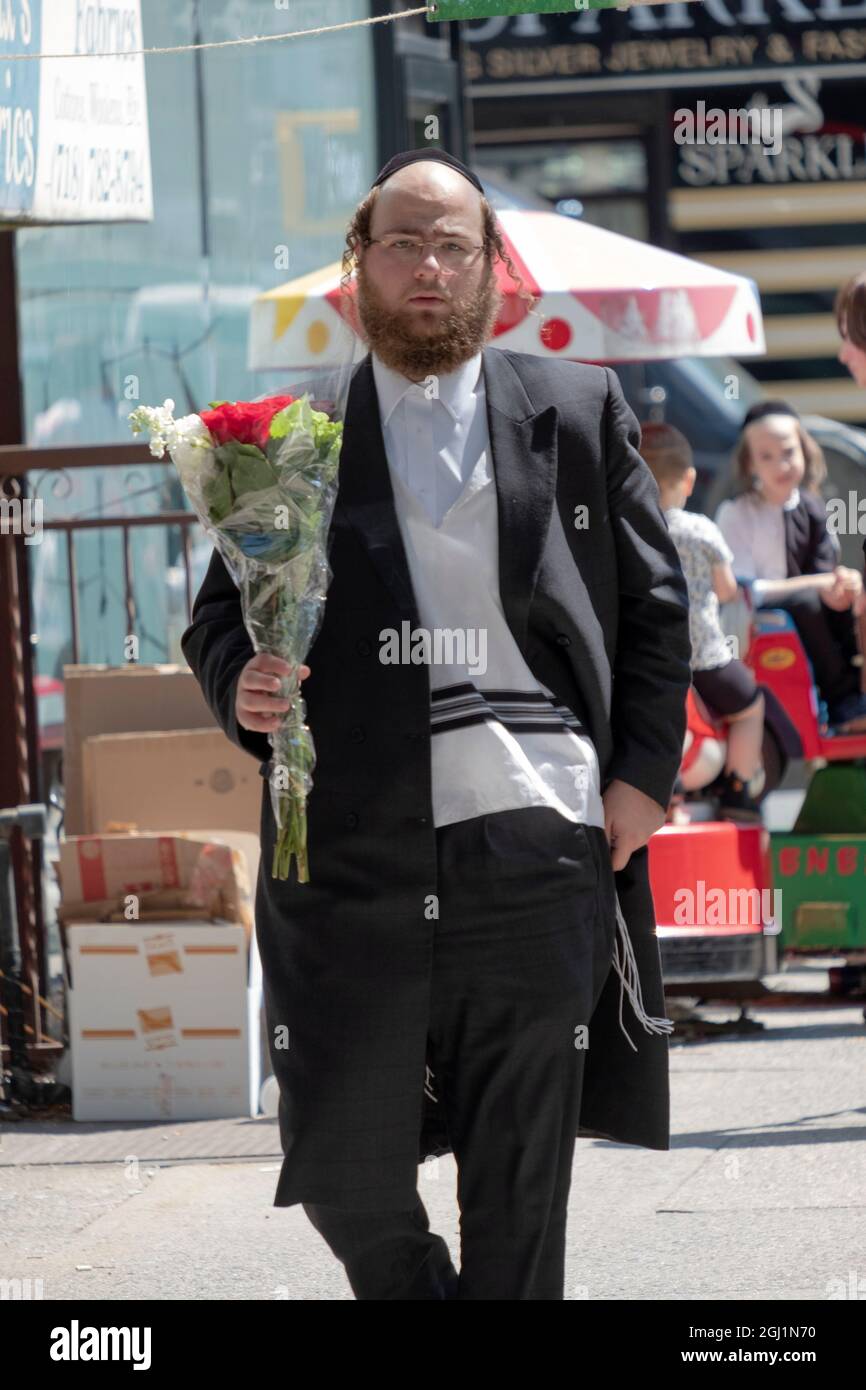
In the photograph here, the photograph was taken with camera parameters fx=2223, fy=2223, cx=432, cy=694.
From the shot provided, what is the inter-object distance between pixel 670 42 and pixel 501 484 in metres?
12.4

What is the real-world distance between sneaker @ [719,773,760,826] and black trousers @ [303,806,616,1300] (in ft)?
13.6

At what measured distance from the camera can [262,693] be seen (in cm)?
320

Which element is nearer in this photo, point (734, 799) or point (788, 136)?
point (734, 799)

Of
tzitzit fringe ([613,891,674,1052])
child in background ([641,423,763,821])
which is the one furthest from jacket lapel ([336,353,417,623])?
child in background ([641,423,763,821])

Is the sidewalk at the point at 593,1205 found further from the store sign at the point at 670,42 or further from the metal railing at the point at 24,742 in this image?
the store sign at the point at 670,42

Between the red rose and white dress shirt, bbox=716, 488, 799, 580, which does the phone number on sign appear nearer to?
the red rose

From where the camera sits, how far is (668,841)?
22.2 feet

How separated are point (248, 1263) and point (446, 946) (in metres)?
1.64

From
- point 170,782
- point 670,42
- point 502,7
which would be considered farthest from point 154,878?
point 670,42

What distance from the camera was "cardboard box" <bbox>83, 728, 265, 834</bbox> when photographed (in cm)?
614

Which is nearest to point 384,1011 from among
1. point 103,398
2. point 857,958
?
point 857,958

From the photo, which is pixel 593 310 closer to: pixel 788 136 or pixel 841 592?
pixel 841 592

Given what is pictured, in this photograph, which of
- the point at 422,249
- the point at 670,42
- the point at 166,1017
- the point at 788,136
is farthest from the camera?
the point at 788,136
